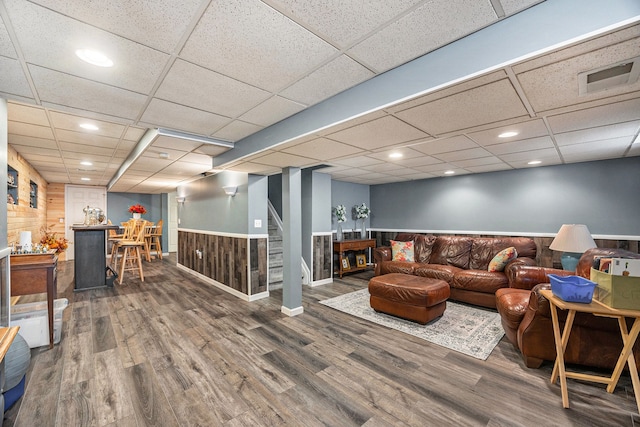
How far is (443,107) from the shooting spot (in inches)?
70.8

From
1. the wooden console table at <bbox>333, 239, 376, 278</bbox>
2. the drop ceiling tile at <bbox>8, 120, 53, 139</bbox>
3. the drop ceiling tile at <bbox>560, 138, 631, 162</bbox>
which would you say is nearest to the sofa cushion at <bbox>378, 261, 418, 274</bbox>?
the wooden console table at <bbox>333, 239, 376, 278</bbox>

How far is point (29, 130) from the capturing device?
3.00 meters

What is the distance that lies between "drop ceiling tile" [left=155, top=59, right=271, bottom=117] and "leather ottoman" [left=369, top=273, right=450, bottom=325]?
263cm

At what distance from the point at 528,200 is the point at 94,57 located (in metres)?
5.99

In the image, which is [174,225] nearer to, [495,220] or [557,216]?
[495,220]

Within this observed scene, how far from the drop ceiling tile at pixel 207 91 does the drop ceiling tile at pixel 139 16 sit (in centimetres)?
26

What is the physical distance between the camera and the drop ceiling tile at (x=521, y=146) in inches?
117

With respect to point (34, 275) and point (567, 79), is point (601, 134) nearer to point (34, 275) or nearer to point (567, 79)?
point (567, 79)

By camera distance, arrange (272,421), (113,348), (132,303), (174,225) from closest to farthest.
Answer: (272,421), (113,348), (132,303), (174,225)

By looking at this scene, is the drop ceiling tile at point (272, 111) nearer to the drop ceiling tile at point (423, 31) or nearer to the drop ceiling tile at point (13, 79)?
the drop ceiling tile at point (423, 31)

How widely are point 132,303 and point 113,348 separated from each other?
1581 millimetres

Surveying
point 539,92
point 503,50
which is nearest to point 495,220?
point 539,92

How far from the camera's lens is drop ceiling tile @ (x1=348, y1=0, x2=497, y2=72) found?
48.9 inches

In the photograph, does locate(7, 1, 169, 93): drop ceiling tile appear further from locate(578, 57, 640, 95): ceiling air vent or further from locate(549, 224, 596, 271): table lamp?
locate(549, 224, 596, 271): table lamp
